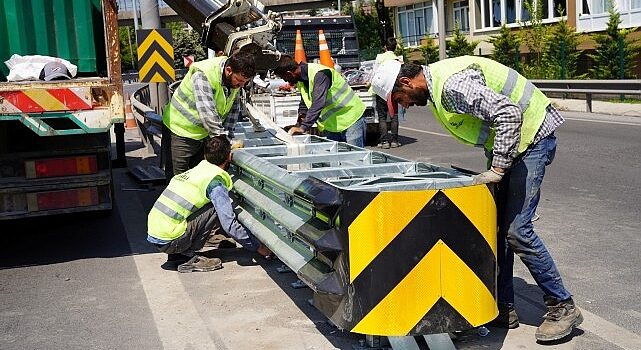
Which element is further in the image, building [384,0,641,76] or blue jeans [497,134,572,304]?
building [384,0,641,76]

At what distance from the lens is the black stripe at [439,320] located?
178 inches

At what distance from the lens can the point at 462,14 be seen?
46.8m

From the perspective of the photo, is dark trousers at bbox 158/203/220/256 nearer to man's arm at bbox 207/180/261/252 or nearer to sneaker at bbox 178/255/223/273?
sneaker at bbox 178/255/223/273

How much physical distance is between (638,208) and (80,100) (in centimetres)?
552

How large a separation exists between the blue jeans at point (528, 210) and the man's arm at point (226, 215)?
2.26 metres

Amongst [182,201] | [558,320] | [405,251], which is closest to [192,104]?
[182,201]

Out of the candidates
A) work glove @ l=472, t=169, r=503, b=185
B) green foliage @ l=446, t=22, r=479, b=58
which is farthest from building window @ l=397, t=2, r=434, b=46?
work glove @ l=472, t=169, r=503, b=185

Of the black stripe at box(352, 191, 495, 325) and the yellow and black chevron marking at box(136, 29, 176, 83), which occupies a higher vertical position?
the yellow and black chevron marking at box(136, 29, 176, 83)

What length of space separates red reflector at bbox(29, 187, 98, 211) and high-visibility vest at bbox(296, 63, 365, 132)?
86.2 inches

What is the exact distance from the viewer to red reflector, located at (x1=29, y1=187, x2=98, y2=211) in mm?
7242

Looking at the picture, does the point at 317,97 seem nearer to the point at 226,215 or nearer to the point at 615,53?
the point at 226,215

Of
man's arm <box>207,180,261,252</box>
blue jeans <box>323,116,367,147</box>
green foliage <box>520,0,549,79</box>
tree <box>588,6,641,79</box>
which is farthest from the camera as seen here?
green foliage <box>520,0,549,79</box>

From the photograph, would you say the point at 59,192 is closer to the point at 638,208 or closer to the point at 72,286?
the point at 72,286

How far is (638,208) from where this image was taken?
8.60m
